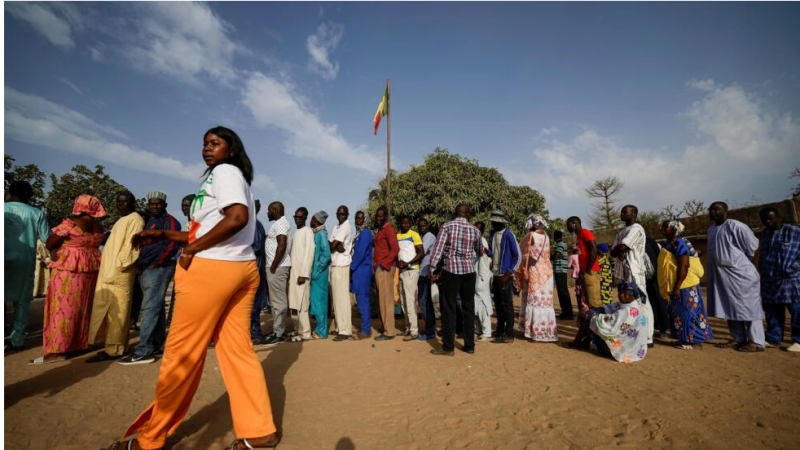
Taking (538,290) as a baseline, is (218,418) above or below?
below

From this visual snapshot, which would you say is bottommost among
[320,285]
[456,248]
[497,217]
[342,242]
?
[320,285]

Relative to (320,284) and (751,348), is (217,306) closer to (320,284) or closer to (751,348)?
(320,284)

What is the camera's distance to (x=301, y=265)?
606 cm

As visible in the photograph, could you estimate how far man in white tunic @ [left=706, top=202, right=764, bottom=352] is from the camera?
203 inches

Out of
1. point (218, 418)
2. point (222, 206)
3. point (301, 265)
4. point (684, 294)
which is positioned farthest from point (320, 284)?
point (684, 294)

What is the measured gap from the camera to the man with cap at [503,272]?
5879 mm

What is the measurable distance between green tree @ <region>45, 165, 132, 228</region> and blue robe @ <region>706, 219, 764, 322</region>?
59.9ft

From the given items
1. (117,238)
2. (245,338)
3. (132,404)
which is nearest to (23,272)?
(117,238)

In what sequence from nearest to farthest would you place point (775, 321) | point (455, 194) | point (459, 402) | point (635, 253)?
point (459, 402) < point (775, 321) < point (635, 253) < point (455, 194)

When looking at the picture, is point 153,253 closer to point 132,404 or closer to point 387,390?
point 132,404

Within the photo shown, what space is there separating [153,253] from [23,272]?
2.03 metres

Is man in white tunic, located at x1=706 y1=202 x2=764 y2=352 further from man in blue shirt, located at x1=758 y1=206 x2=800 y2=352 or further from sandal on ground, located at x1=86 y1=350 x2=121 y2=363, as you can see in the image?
sandal on ground, located at x1=86 y1=350 x2=121 y2=363

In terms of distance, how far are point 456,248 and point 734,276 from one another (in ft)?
12.8

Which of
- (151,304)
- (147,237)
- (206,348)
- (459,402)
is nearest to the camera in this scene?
(206,348)
